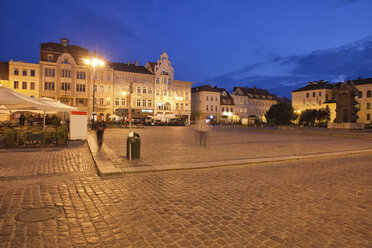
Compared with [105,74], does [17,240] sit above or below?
below

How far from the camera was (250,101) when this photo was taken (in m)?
90.6

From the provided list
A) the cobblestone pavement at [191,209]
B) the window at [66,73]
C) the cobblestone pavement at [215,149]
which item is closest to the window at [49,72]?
the window at [66,73]

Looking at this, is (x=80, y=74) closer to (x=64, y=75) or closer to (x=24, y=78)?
(x=64, y=75)

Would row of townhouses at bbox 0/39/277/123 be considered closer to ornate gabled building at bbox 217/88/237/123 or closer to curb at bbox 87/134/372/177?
ornate gabled building at bbox 217/88/237/123

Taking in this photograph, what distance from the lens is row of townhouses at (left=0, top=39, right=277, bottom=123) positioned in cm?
5162

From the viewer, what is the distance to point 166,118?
4884cm

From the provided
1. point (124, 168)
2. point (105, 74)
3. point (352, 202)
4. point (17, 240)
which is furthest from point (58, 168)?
point (105, 74)

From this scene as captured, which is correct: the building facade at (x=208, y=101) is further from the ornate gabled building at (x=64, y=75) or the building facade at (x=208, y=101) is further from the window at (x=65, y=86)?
the window at (x=65, y=86)

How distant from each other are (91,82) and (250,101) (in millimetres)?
57421

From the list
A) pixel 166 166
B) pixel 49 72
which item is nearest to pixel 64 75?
pixel 49 72

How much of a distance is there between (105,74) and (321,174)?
58.2 metres

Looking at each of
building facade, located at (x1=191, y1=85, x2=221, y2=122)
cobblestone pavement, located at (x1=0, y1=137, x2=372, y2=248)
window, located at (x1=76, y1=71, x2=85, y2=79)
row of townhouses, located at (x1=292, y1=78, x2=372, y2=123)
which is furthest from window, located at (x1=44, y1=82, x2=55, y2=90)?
row of townhouses, located at (x1=292, y1=78, x2=372, y2=123)

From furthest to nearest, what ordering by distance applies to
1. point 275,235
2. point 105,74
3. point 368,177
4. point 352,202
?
1. point 105,74
2. point 368,177
3. point 352,202
4. point 275,235

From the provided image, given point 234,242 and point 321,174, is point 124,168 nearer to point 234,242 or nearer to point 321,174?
point 234,242
